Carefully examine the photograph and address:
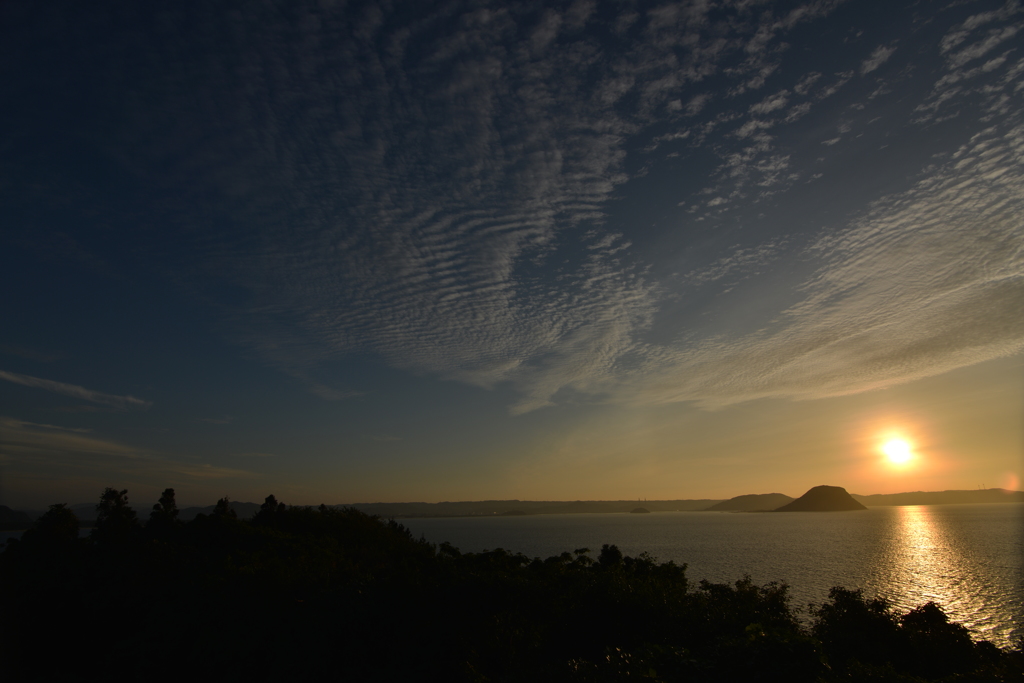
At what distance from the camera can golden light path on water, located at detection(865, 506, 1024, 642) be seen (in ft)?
186

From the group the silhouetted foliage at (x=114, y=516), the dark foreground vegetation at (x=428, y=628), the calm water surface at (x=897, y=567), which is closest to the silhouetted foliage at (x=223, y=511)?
the silhouetted foliage at (x=114, y=516)

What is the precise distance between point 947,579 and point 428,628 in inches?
3619

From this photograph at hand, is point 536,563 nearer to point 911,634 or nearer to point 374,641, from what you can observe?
point 374,641

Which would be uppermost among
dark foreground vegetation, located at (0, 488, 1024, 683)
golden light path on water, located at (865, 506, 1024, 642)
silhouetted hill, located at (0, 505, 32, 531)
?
silhouetted hill, located at (0, 505, 32, 531)

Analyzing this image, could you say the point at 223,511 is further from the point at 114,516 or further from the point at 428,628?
the point at 428,628

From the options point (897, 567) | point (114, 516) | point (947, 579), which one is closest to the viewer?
point (114, 516)

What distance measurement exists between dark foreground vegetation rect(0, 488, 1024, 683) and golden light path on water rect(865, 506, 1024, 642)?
1403 inches

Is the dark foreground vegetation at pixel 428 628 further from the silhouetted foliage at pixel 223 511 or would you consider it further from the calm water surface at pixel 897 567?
the calm water surface at pixel 897 567

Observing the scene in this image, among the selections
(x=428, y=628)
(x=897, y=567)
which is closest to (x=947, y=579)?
(x=897, y=567)

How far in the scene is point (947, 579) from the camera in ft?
256

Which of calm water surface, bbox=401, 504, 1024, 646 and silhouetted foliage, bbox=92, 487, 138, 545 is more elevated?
silhouetted foliage, bbox=92, 487, 138, 545

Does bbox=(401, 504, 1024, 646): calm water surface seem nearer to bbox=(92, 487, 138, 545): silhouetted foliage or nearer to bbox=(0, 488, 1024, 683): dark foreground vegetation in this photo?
bbox=(0, 488, 1024, 683): dark foreground vegetation

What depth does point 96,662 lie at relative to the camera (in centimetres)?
3009

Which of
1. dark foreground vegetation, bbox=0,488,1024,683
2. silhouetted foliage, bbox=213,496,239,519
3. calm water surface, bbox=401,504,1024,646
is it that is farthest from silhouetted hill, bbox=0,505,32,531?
calm water surface, bbox=401,504,1024,646
